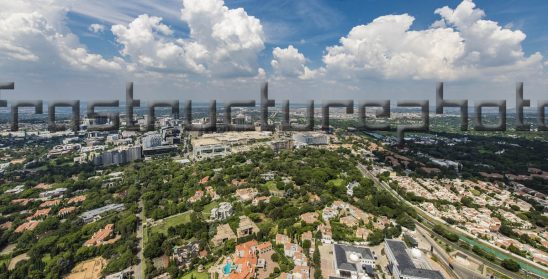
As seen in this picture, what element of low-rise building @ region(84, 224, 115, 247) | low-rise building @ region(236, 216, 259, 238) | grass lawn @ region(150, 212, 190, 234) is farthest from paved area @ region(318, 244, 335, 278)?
low-rise building @ region(84, 224, 115, 247)

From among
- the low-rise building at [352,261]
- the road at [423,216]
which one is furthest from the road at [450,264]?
the low-rise building at [352,261]

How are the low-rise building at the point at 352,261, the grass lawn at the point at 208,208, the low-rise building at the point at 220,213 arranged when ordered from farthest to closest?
the grass lawn at the point at 208,208
the low-rise building at the point at 220,213
the low-rise building at the point at 352,261

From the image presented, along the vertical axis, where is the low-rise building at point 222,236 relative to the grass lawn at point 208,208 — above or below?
below

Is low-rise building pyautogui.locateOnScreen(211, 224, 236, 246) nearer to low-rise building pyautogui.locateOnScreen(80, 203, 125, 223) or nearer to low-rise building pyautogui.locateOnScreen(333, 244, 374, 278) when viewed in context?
low-rise building pyautogui.locateOnScreen(333, 244, 374, 278)

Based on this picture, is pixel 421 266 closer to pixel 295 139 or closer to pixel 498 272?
pixel 498 272

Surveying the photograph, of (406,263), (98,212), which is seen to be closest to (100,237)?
(98,212)

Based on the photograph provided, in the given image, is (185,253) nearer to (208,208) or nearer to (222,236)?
(222,236)

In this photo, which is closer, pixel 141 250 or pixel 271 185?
pixel 141 250

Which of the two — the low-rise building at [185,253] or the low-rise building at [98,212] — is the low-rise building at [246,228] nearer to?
the low-rise building at [185,253]

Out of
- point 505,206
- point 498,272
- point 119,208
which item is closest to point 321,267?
point 498,272
